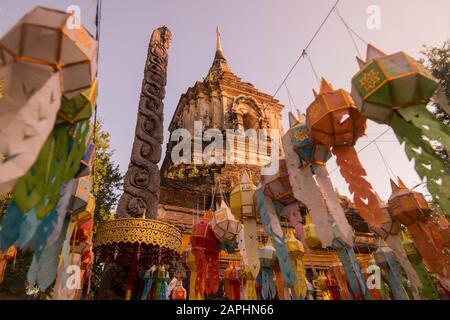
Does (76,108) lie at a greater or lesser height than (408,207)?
greater

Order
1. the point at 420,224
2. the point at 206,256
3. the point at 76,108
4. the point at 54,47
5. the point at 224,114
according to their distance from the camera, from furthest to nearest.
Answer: the point at 224,114, the point at 206,256, the point at 420,224, the point at 76,108, the point at 54,47

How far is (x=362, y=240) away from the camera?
15.2 metres

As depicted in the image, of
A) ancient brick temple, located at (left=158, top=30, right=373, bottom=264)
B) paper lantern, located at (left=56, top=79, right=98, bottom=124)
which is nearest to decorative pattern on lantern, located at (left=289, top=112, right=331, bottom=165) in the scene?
paper lantern, located at (left=56, top=79, right=98, bottom=124)

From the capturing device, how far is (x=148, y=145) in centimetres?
706

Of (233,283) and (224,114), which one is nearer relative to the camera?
(233,283)

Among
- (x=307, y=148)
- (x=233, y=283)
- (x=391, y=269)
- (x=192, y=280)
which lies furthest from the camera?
(x=233, y=283)

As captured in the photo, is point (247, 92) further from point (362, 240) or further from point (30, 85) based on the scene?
point (30, 85)

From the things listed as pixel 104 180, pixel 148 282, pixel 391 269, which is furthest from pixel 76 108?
pixel 104 180

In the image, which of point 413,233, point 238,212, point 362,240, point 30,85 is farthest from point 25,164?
point 362,240

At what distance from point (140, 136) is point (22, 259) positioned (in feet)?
27.7

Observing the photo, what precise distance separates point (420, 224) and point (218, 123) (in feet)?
66.1

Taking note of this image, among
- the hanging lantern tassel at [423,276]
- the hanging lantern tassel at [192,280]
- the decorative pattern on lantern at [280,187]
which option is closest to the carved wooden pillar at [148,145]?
the hanging lantern tassel at [192,280]

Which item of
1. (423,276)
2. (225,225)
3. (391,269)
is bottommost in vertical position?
(423,276)

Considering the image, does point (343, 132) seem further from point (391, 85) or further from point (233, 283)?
point (233, 283)
